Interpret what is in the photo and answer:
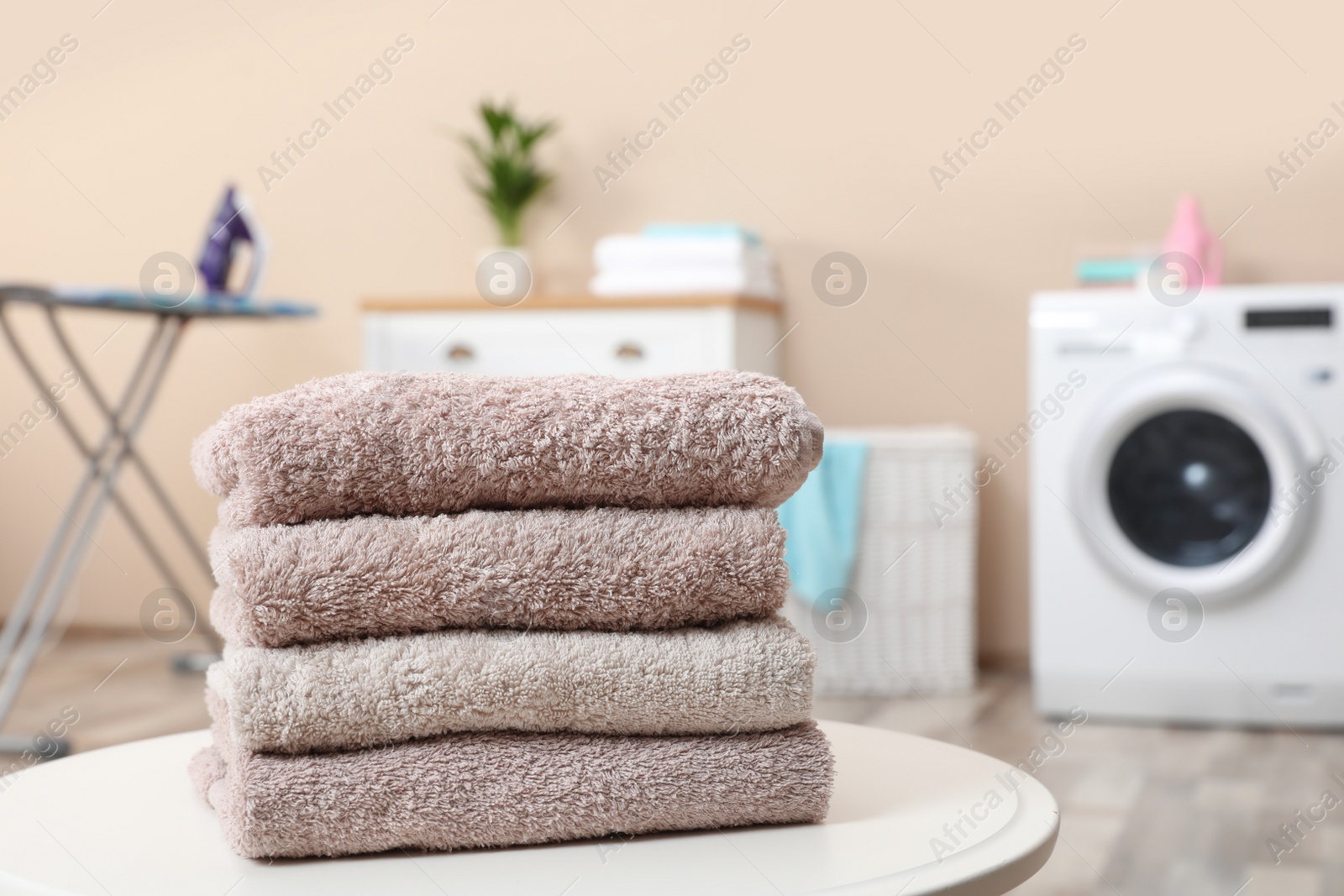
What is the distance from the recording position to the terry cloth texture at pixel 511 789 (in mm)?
507

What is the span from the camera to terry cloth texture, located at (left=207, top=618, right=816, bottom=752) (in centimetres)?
51

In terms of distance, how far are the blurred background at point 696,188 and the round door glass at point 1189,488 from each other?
1.09 feet

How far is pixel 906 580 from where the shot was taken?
8.09 ft

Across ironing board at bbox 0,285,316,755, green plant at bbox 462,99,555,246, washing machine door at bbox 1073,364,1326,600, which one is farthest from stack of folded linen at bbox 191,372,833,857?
green plant at bbox 462,99,555,246

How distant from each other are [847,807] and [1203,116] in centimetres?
237

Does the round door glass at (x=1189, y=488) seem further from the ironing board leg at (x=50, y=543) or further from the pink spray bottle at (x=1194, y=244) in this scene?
the ironing board leg at (x=50, y=543)

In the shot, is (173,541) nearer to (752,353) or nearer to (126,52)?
(126,52)

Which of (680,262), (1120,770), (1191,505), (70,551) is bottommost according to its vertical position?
(1120,770)

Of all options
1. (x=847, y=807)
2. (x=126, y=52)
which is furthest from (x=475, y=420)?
(x=126, y=52)

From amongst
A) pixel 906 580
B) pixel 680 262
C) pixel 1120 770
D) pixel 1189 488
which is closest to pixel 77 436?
pixel 680 262

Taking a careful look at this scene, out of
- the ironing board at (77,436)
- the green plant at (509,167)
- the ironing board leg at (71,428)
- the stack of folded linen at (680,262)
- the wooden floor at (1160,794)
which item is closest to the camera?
the wooden floor at (1160,794)

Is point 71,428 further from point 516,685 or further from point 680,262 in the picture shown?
point 516,685

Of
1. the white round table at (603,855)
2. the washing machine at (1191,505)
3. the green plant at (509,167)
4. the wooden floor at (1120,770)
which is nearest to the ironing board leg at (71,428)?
the wooden floor at (1120,770)

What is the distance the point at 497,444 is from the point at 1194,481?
76.3 inches
